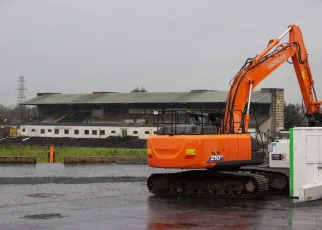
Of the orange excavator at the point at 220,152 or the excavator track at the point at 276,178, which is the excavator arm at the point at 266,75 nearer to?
the orange excavator at the point at 220,152

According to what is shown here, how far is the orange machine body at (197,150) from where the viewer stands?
63.3 feet

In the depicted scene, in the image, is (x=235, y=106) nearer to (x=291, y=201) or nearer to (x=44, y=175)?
(x=291, y=201)

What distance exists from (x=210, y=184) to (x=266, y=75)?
4594 mm

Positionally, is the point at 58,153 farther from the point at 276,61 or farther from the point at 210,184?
the point at 210,184

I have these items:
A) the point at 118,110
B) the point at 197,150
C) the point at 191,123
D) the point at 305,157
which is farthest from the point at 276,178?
the point at 118,110

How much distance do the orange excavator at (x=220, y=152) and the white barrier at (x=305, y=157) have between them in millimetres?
1014

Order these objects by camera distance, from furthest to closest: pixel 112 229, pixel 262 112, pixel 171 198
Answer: pixel 262 112 → pixel 171 198 → pixel 112 229

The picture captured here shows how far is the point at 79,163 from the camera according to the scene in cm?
3738

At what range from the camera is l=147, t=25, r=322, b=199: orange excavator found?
19453 millimetres

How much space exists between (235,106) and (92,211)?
22.8 feet

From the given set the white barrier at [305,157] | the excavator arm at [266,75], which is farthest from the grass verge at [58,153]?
the white barrier at [305,157]

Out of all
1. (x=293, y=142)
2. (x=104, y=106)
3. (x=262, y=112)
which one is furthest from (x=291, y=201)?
(x=104, y=106)

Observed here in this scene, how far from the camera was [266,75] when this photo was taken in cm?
2259

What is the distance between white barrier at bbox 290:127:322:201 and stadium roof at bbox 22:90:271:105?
64273 mm
